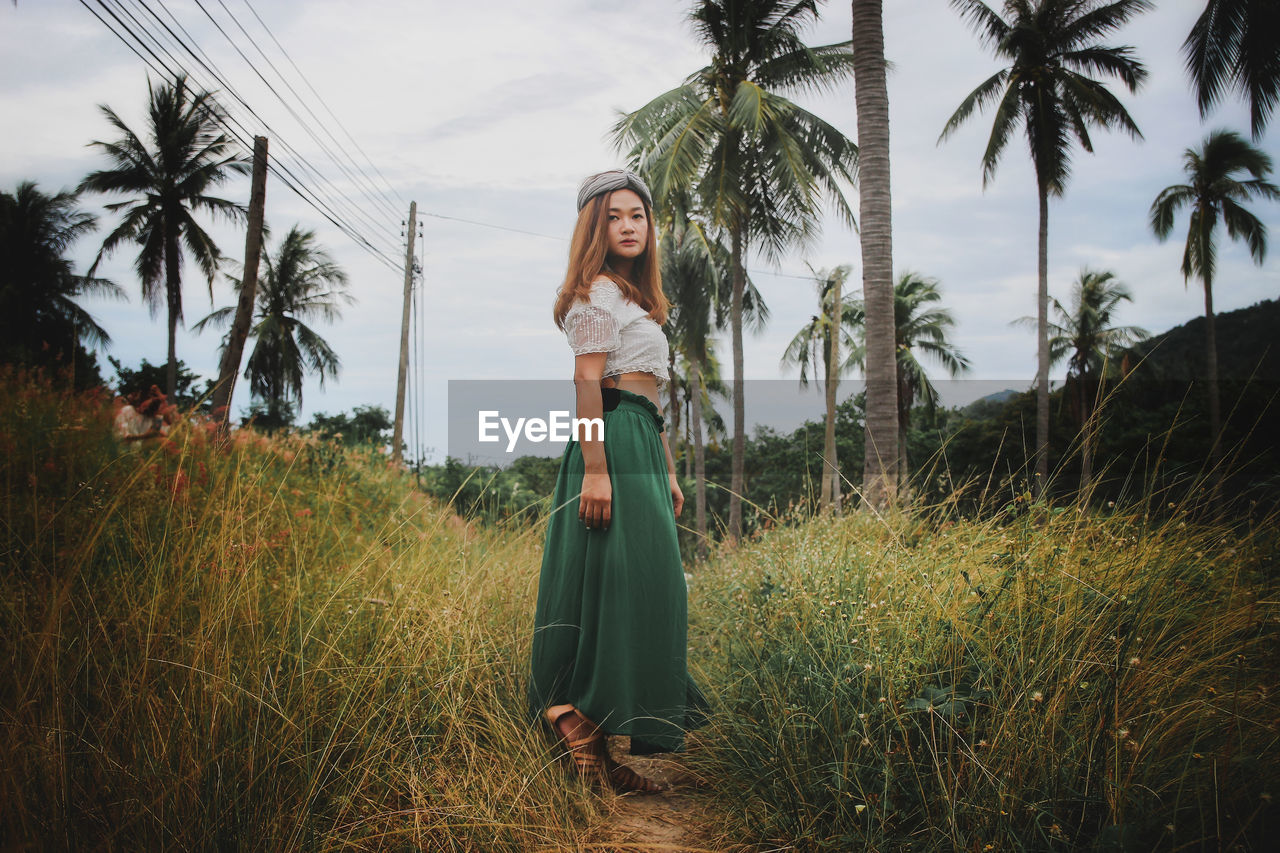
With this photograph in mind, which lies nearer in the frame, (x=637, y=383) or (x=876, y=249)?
(x=637, y=383)

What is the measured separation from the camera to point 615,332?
2203mm

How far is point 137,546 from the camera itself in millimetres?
2467

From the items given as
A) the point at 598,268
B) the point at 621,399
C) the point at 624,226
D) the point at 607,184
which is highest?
the point at 607,184

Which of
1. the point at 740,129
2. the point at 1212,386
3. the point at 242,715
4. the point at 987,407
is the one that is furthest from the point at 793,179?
the point at 987,407

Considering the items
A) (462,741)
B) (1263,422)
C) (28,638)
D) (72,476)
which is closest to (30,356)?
(72,476)

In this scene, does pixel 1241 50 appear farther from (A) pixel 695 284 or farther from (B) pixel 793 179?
(A) pixel 695 284

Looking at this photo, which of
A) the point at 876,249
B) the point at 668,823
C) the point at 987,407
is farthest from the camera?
the point at 987,407

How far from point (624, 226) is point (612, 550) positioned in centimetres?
113

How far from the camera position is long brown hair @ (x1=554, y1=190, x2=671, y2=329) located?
92.0 inches

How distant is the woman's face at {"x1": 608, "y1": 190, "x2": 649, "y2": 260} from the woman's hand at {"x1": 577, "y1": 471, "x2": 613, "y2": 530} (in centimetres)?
81

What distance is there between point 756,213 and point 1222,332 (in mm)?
9653

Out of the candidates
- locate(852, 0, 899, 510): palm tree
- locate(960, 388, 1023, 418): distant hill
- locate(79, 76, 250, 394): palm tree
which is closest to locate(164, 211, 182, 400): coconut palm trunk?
locate(79, 76, 250, 394): palm tree

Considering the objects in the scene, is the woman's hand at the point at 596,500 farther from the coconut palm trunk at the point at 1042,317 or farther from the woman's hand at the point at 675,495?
the coconut palm trunk at the point at 1042,317

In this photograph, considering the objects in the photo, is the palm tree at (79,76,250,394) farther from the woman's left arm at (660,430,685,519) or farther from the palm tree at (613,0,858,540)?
the woman's left arm at (660,430,685,519)
